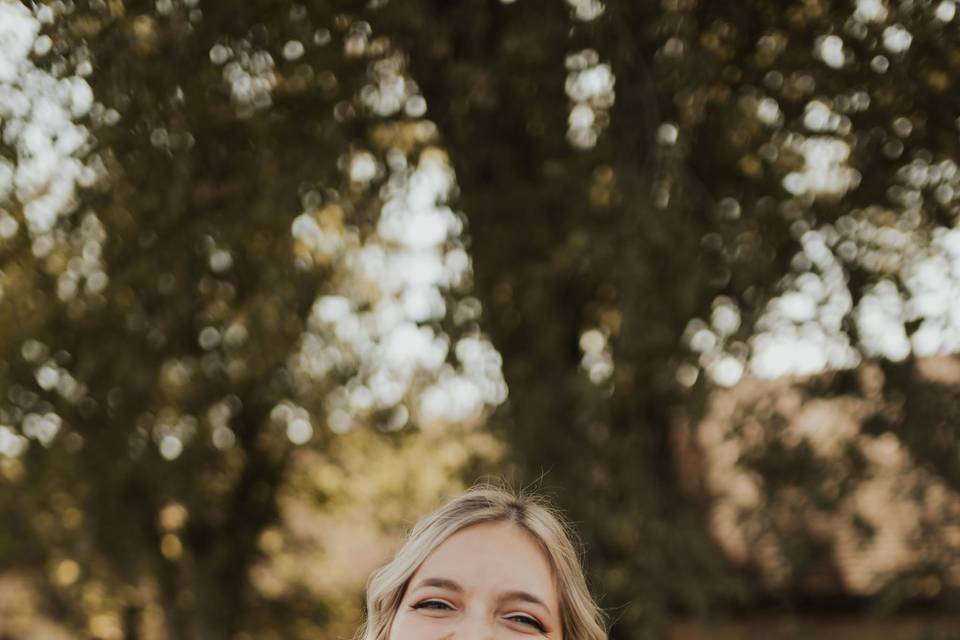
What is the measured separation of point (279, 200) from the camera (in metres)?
7.94

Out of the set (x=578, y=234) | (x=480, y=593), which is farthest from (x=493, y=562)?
(x=578, y=234)

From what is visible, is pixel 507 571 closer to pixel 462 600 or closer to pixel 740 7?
pixel 462 600

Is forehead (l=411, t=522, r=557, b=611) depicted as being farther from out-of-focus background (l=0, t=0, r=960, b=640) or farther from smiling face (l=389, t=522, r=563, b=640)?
out-of-focus background (l=0, t=0, r=960, b=640)

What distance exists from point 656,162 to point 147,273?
12.6ft

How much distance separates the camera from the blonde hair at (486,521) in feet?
9.25

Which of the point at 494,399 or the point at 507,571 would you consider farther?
the point at 494,399

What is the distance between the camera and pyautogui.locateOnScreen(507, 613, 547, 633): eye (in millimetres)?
2645

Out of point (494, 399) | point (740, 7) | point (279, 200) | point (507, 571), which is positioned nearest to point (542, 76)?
point (740, 7)

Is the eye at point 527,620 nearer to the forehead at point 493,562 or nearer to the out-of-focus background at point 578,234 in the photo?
the forehead at point 493,562

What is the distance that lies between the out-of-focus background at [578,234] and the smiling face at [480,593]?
465cm

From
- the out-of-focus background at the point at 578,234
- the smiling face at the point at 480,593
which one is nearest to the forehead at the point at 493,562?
the smiling face at the point at 480,593

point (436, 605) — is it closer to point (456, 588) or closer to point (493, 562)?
point (456, 588)

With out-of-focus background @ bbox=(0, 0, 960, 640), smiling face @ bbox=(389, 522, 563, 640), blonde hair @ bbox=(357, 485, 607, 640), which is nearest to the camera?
smiling face @ bbox=(389, 522, 563, 640)

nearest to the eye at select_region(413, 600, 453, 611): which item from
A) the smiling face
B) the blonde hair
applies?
the smiling face
